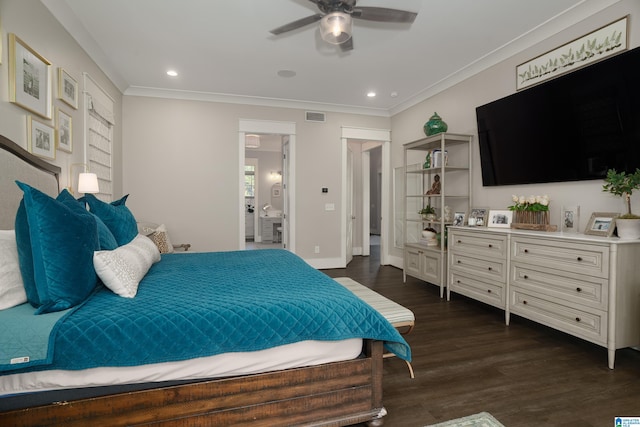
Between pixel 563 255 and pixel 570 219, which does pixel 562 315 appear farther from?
pixel 570 219

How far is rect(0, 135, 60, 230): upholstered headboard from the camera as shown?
191 cm

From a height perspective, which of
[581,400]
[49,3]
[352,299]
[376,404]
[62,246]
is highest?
[49,3]

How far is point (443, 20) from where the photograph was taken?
2.97 m

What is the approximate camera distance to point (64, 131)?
2.88 metres

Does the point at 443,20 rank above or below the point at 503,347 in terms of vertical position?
above

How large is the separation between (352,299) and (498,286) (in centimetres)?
216

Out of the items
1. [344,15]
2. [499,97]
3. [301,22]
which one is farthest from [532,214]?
[301,22]

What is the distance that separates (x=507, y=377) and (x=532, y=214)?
169 cm

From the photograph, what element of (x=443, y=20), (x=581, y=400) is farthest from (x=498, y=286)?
(x=443, y=20)

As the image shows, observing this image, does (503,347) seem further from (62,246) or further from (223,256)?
(62,246)

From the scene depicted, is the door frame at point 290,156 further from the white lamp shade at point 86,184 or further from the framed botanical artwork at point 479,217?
the framed botanical artwork at point 479,217

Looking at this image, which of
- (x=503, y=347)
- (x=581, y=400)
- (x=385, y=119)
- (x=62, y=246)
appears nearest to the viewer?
(x=62, y=246)

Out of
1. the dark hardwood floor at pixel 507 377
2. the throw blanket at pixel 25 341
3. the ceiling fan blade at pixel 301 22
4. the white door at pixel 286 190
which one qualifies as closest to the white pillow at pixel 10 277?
the throw blanket at pixel 25 341

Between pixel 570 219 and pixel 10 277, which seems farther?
pixel 570 219
